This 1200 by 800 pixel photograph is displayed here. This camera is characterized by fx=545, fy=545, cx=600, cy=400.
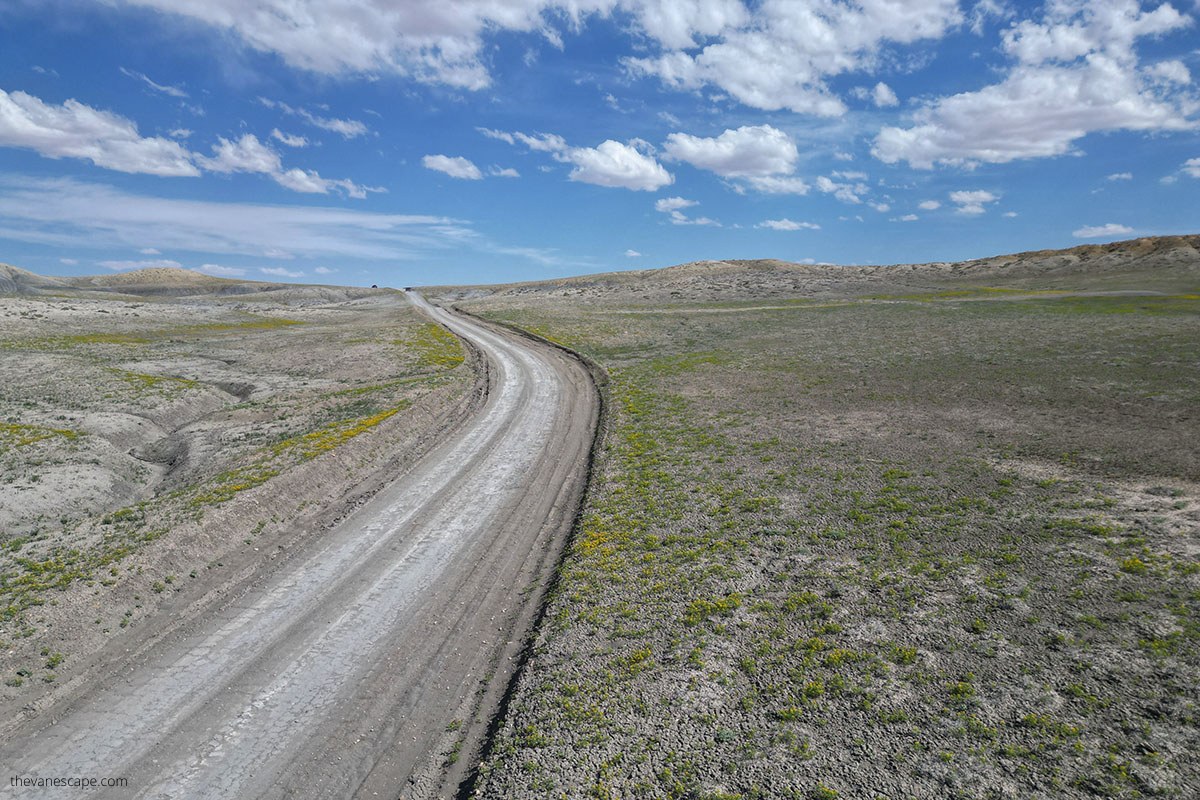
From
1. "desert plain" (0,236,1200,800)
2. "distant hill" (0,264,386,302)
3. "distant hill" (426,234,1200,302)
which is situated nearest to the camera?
"desert plain" (0,236,1200,800)

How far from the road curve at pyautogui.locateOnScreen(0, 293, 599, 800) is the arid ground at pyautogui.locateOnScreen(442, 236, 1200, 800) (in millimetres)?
1624

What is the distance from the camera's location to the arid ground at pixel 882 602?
30.7 ft

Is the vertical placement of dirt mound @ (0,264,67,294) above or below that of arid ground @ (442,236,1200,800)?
above

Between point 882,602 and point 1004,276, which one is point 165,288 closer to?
point 882,602

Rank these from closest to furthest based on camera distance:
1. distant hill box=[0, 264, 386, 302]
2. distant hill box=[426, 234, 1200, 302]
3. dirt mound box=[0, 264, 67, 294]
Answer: distant hill box=[426, 234, 1200, 302] < dirt mound box=[0, 264, 67, 294] < distant hill box=[0, 264, 386, 302]

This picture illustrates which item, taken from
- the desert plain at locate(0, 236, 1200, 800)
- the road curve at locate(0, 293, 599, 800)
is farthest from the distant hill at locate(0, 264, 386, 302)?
the road curve at locate(0, 293, 599, 800)

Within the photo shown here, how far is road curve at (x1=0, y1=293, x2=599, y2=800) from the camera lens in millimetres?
9875

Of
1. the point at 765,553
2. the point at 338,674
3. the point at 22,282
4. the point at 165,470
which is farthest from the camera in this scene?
the point at 22,282

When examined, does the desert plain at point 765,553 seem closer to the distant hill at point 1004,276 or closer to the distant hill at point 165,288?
the distant hill at point 1004,276

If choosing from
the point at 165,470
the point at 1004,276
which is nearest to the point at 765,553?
the point at 165,470

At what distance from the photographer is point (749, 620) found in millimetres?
13273

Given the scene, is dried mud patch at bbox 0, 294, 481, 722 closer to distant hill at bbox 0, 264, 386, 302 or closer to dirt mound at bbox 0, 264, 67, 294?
distant hill at bbox 0, 264, 386, 302

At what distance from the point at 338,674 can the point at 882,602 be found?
12.9 m

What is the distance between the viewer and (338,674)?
12.2 metres
